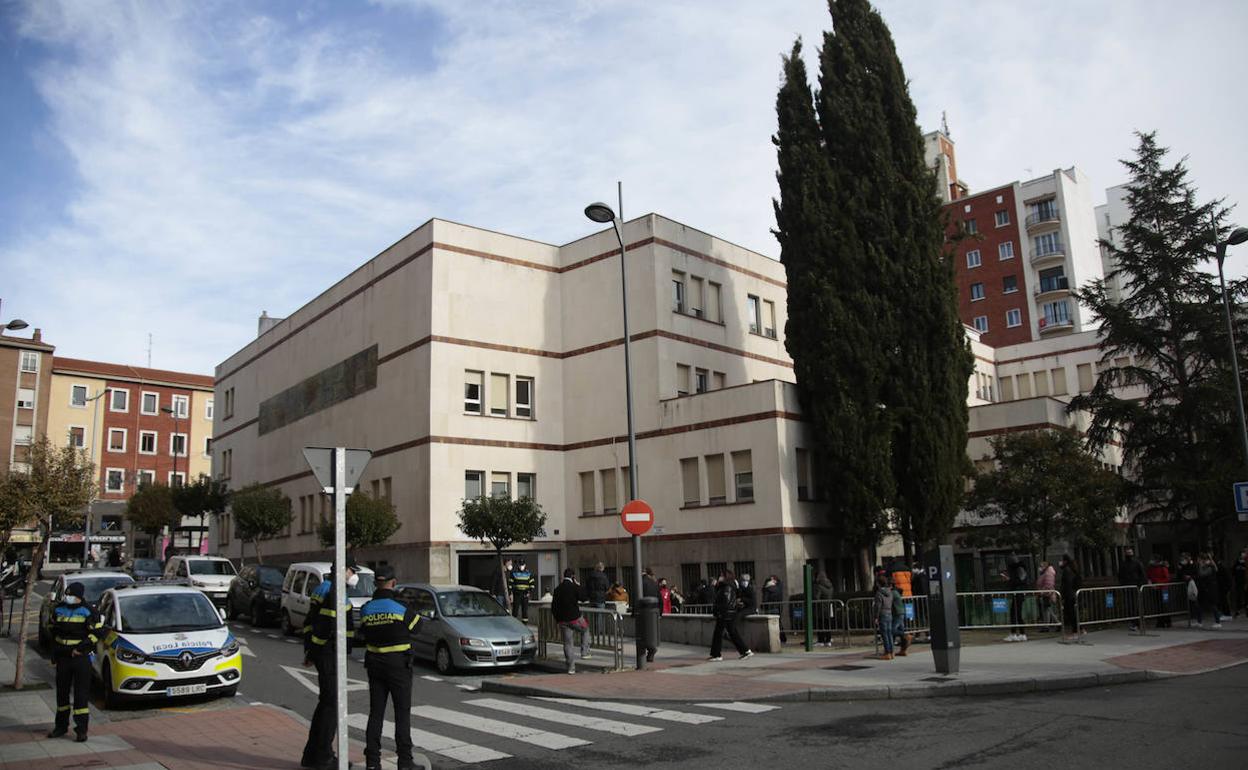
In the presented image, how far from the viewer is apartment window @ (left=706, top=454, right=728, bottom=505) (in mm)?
28875

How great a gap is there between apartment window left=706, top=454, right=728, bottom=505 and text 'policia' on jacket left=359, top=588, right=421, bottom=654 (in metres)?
20.8

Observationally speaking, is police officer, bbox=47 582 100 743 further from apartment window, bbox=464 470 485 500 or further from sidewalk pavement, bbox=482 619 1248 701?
apartment window, bbox=464 470 485 500

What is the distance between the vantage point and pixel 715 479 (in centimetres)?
2911

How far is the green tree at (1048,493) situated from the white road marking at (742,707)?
14311 millimetres

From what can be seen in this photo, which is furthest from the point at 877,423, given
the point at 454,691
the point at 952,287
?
the point at 454,691

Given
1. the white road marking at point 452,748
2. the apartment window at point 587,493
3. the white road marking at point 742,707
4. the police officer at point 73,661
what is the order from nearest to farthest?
the white road marking at point 452,748, the police officer at point 73,661, the white road marking at point 742,707, the apartment window at point 587,493

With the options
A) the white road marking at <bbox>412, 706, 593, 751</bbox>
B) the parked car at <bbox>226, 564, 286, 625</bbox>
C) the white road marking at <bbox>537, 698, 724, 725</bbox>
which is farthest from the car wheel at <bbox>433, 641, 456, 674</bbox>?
the parked car at <bbox>226, 564, 286, 625</bbox>

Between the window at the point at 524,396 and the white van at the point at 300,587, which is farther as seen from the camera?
the window at the point at 524,396

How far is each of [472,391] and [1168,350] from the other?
24.3 meters

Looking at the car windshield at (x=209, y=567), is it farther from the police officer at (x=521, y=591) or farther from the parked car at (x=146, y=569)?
the police officer at (x=521, y=591)

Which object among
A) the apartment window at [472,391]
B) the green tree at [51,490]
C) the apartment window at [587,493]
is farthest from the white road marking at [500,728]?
the apartment window at [587,493]

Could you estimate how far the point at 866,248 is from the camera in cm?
2728

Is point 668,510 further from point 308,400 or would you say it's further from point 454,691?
point 308,400

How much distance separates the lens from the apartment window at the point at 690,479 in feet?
97.2
